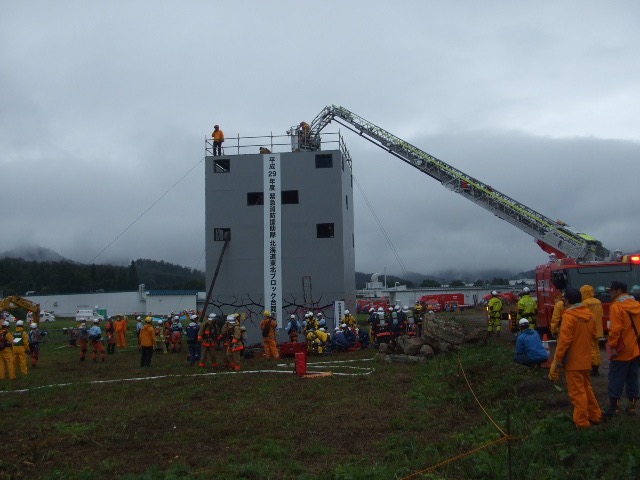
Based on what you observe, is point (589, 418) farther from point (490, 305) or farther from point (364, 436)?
point (490, 305)

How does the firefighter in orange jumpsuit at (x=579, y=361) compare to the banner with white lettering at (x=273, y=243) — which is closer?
the firefighter in orange jumpsuit at (x=579, y=361)

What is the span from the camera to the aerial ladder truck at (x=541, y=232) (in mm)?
16406

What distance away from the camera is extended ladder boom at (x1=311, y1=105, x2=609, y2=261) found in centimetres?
2294

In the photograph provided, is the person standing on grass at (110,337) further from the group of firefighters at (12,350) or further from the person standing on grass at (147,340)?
the person standing on grass at (147,340)

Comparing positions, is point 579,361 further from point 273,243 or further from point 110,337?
point 110,337

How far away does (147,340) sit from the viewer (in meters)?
20.0

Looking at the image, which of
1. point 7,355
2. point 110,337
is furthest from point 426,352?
point 110,337

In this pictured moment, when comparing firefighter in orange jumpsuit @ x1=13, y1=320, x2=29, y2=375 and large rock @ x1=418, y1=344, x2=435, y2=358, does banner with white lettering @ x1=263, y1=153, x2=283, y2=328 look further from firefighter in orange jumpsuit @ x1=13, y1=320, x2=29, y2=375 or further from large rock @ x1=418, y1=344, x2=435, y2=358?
firefighter in orange jumpsuit @ x1=13, y1=320, x2=29, y2=375

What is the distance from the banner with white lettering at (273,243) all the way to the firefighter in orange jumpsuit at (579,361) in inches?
807

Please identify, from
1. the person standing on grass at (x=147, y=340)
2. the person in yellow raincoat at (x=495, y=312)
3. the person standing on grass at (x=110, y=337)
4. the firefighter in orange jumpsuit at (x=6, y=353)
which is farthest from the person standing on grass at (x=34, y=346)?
the person in yellow raincoat at (x=495, y=312)

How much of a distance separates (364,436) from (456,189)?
63.7ft

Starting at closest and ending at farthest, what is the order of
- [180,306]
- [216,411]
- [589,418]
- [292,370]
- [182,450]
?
[589,418], [182,450], [216,411], [292,370], [180,306]

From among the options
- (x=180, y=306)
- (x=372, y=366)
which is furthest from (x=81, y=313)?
(x=372, y=366)

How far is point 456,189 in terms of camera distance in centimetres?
2697
